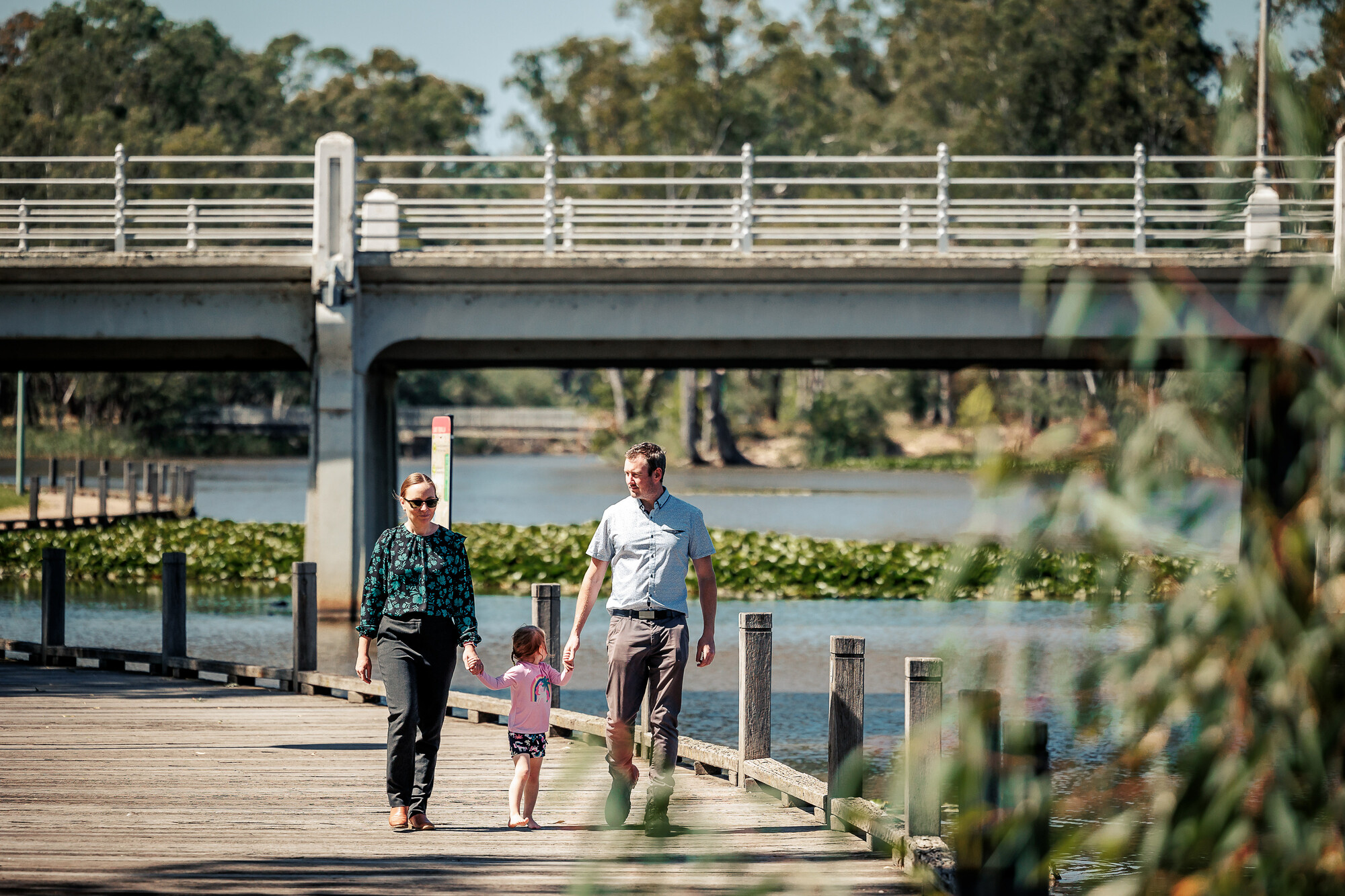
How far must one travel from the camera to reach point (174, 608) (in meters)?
11.8

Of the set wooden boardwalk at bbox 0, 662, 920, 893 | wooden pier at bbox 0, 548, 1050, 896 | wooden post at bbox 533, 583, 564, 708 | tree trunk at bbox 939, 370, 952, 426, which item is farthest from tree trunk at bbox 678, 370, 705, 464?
wooden boardwalk at bbox 0, 662, 920, 893

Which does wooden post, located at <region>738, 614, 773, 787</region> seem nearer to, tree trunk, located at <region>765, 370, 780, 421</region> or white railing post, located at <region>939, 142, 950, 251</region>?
white railing post, located at <region>939, 142, 950, 251</region>

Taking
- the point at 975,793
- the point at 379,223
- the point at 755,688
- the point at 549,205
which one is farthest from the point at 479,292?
the point at 975,793

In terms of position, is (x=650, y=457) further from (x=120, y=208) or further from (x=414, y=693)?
(x=120, y=208)

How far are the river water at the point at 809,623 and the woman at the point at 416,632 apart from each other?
214 centimetres

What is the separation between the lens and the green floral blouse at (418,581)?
21.0 feet

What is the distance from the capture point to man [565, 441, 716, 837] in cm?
650

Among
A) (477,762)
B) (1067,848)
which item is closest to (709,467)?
(477,762)

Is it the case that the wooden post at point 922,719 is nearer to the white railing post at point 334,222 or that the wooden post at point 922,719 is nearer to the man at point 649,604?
the man at point 649,604

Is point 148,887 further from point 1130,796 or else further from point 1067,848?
point 1130,796

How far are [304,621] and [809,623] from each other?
9686 mm

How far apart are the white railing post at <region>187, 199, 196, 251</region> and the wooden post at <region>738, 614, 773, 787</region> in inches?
555

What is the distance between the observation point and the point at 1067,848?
2475 millimetres

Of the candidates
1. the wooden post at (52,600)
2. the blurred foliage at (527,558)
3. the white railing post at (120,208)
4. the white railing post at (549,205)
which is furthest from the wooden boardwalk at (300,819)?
the white railing post at (120,208)
